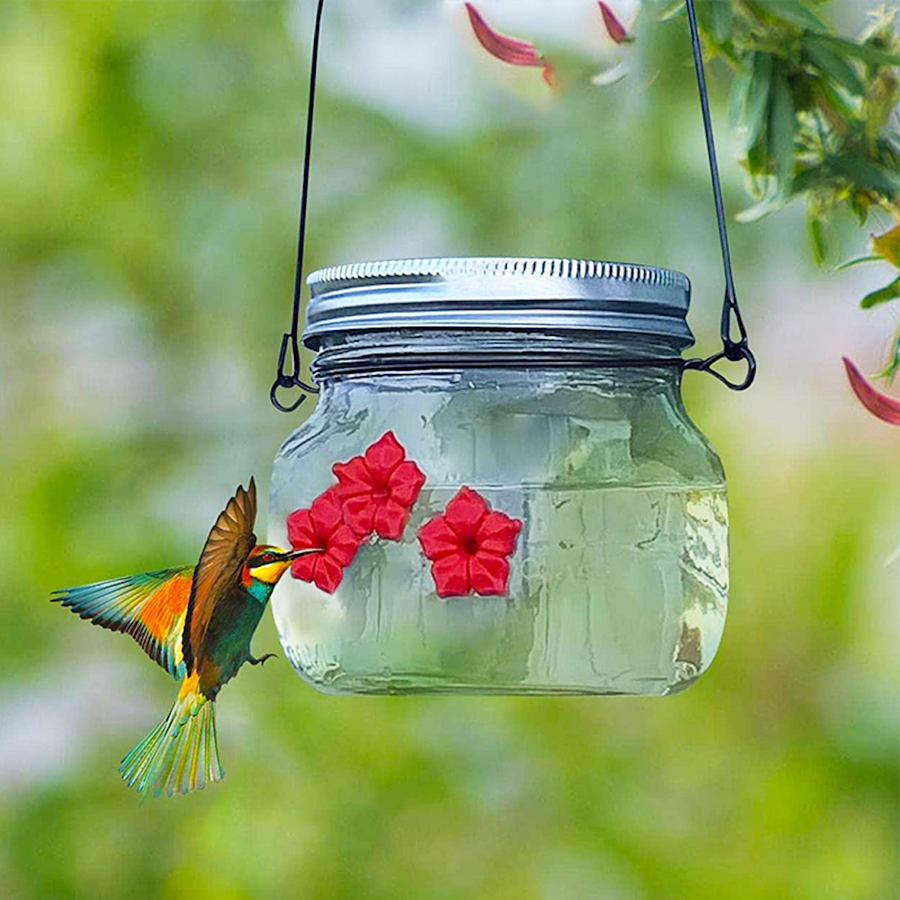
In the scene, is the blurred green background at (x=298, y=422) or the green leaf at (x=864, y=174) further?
the blurred green background at (x=298, y=422)

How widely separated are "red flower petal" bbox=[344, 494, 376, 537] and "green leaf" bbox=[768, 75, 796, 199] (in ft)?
0.81

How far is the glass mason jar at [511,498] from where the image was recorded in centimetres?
66

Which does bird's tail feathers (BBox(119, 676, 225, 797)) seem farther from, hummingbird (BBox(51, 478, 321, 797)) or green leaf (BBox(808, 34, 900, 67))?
green leaf (BBox(808, 34, 900, 67))

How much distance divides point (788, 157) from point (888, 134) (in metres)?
0.07

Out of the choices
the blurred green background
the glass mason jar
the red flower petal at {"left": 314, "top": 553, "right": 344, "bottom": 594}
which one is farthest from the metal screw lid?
the blurred green background

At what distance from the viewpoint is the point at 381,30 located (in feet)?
4.87

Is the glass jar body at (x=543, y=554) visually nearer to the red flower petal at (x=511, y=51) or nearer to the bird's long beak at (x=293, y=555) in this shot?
the bird's long beak at (x=293, y=555)

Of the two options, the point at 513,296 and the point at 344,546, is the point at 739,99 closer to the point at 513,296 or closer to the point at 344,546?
the point at 513,296

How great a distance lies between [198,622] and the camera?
0.64 metres

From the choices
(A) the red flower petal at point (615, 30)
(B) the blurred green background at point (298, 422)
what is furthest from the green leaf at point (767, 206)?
(B) the blurred green background at point (298, 422)

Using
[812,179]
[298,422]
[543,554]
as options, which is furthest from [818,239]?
[298,422]

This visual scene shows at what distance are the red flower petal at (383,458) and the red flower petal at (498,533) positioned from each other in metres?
0.05

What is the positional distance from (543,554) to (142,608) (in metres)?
0.17

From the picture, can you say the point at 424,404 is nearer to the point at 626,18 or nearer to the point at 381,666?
the point at 381,666
